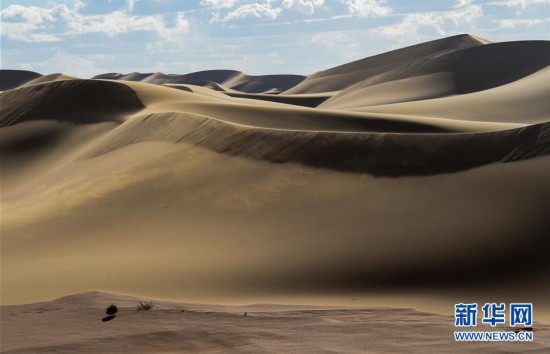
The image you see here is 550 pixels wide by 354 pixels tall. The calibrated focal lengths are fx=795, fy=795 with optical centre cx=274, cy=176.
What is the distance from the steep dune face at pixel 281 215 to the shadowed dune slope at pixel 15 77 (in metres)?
115

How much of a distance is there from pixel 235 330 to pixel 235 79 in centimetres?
17944

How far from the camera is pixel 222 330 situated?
32.1 ft

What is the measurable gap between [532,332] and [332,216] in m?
7.70

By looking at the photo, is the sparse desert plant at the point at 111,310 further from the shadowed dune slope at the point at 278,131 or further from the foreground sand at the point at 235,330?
the shadowed dune slope at the point at 278,131

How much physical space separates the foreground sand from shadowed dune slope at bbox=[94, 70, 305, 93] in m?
154

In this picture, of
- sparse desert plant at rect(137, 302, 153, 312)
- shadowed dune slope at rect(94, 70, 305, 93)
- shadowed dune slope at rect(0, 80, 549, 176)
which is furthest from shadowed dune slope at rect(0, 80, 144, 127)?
shadowed dune slope at rect(94, 70, 305, 93)

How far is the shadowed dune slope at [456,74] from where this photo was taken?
259 feet

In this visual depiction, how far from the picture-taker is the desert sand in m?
10.4

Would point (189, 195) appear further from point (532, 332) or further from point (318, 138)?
point (532, 332)

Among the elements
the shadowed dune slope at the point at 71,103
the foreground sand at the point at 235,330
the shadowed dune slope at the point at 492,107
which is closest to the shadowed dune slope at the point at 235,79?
the shadowed dune slope at the point at 492,107

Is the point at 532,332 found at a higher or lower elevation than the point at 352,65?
lower

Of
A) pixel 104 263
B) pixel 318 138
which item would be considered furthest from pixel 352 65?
pixel 104 263

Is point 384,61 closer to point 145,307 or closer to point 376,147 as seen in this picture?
point 376,147

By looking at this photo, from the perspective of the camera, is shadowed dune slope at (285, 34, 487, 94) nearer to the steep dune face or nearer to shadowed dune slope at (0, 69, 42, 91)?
shadowed dune slope at (0, 69, 42, 91)
